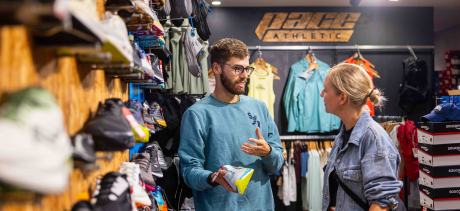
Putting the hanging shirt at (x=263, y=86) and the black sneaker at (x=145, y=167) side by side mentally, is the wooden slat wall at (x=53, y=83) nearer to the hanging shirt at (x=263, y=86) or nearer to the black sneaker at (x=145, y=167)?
the black sneaker at (x=145, y=167)

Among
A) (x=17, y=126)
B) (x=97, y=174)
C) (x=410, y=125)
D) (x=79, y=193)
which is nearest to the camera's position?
(x=17, y=126)

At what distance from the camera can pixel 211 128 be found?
1904 millimetres

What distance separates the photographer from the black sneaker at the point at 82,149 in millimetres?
747

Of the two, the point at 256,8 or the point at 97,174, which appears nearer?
the point at 97,174

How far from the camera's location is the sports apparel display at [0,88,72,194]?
0.51m

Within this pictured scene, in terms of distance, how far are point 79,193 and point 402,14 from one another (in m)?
5.61

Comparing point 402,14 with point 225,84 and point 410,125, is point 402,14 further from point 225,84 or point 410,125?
point 225,84

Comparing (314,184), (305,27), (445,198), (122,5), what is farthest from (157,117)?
(305,27)

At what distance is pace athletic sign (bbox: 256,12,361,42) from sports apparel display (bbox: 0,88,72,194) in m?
4.69

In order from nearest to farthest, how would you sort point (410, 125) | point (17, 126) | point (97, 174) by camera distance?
point (17, 126), point (97, 174), point (410, 125)

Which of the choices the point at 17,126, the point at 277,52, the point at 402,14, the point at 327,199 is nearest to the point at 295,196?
the point at 277,52

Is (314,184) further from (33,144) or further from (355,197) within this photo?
(33,144)

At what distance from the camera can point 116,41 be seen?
33.9 inches

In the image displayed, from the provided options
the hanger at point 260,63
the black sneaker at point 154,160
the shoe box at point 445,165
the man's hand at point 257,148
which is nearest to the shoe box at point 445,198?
the shoe box at point 445,165
